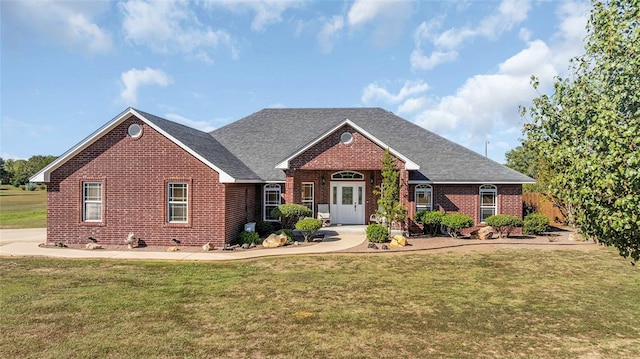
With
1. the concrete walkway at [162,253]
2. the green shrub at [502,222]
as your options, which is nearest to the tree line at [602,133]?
the concrete walkway at [162,253]

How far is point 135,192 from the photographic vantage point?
1628 centimetres

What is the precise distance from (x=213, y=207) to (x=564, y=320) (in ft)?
42.0

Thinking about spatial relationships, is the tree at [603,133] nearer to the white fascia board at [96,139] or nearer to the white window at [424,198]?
the white fascia board at [96,139]

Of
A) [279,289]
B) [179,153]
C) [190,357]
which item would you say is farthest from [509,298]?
[179,153]

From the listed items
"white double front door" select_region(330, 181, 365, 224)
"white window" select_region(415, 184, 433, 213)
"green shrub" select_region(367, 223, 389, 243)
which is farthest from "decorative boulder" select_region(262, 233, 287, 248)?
"white window" select_region(415, 184, 433, 213)

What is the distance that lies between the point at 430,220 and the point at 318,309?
12.3 metres

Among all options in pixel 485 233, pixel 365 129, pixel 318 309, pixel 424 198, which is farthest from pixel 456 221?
pixel 318 309

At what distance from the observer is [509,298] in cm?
931

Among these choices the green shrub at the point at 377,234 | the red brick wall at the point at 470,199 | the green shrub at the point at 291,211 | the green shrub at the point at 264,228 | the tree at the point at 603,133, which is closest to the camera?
the tree at the point at 603,133

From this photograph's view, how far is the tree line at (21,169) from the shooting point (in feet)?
330

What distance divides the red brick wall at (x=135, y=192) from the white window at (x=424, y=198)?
10851 mm

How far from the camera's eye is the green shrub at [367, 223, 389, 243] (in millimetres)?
17078

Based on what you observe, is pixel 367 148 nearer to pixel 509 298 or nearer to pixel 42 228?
pixel 509 298

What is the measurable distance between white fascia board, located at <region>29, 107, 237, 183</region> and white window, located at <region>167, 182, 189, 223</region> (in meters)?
1.62
